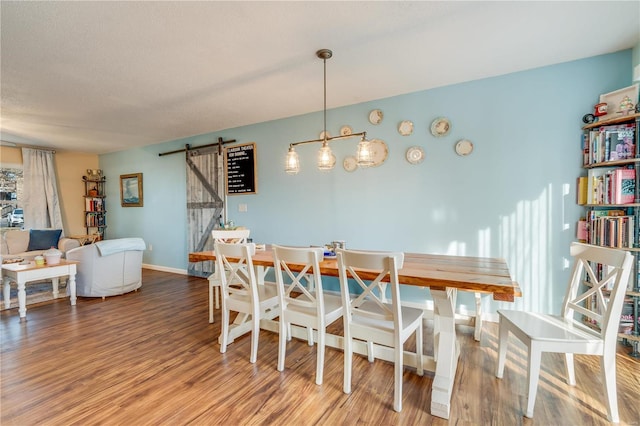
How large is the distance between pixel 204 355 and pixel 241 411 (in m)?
0.80

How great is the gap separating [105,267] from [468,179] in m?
4.53

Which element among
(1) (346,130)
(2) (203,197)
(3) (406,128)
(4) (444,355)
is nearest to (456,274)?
(4) (444,355)

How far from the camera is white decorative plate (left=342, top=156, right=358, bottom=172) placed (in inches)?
141

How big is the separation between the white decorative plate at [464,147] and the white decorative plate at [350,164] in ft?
3.71

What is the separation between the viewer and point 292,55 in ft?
7.96

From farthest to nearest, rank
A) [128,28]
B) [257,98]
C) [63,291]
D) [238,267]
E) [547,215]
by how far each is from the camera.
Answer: [63,291]
[257,98]
[547,215]
[238,267]
[128,28]

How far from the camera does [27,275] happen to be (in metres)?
3.27

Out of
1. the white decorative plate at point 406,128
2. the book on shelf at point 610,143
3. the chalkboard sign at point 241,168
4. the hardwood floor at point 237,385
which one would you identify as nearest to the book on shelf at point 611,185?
the book on shelf at point 610,143

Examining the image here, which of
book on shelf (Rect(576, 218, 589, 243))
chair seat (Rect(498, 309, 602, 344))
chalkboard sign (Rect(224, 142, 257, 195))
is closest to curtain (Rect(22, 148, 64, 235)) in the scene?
chalkboard sign (Rect(224, 142, 257, 195))

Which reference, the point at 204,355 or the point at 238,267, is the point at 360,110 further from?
the point at 204,355

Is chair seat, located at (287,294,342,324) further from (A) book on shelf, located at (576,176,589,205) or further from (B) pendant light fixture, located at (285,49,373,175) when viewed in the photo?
(A) book on shelf, located at (576,176,589,205)

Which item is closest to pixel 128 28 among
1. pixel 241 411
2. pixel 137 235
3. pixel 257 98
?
pixel 257 98

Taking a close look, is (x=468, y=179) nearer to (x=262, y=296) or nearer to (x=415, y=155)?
(x=415, y=155)

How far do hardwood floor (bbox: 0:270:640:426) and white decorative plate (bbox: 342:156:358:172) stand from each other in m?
1.94
